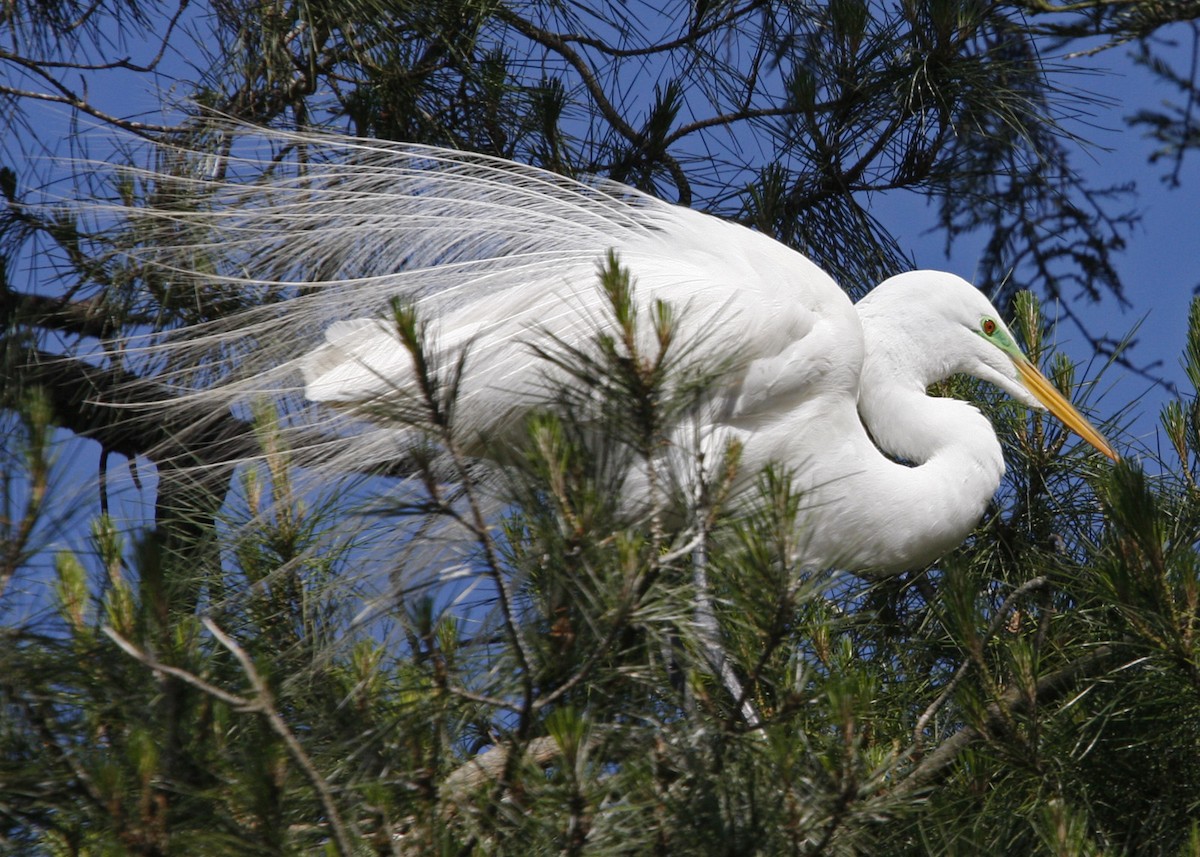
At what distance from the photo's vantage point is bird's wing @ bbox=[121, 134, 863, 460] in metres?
2.22

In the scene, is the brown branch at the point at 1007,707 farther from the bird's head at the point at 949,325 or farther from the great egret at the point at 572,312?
Result: the bird's head at the point at 949,325

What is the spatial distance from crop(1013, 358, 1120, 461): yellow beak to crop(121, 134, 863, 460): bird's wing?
0.36 metres

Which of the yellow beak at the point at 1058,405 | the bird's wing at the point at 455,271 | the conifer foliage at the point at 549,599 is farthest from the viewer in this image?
the yellow beak at the point at 1058,405

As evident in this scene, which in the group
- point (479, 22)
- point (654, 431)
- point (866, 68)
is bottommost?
point (654, 431)

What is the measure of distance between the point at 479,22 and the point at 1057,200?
1437mm

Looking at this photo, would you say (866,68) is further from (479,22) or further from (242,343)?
(242,343)

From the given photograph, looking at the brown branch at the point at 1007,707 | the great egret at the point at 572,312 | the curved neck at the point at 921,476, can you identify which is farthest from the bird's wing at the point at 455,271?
the brown branch at the point at 1007,707

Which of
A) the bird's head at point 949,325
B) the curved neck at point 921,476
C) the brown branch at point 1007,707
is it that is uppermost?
the bird's head at point 949,325

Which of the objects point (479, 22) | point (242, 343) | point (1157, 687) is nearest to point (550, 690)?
point (1157, 687)

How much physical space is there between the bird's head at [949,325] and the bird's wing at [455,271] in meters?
0.21

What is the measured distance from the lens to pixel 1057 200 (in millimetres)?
3004

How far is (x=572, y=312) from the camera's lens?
2.21 metres

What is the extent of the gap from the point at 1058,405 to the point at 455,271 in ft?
3.84

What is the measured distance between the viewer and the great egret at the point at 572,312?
88.1 inches
